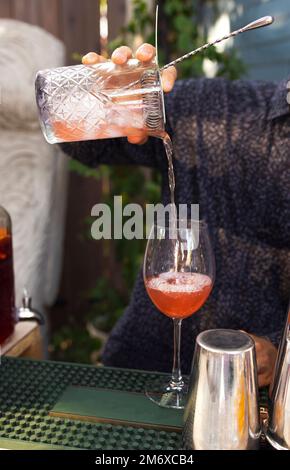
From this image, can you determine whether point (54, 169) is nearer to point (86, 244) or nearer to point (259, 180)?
point (86, 244)

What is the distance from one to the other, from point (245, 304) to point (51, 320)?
1.60m

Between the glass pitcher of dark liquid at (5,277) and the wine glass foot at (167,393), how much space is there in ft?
1.17

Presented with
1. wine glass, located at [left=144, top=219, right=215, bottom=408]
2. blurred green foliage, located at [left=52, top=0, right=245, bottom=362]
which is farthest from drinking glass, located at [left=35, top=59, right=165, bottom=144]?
blurred green foliage, located at [left=52, top=0, right=245, bottom=362]

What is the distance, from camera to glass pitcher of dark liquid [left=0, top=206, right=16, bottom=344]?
1.14 meters

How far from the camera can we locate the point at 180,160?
58.4 inches

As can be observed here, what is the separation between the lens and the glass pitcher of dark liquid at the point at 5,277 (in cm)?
114

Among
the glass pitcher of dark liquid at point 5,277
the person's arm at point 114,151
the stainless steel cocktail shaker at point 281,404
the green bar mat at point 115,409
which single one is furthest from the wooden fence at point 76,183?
the stainless steel cocktail shaker at point 281,404

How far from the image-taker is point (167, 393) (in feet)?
3.16

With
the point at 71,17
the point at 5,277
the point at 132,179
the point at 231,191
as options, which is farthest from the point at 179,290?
the point at 71,17

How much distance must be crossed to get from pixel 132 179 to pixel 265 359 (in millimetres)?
1571

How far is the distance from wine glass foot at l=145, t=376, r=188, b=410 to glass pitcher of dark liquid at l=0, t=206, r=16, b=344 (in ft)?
1.17
